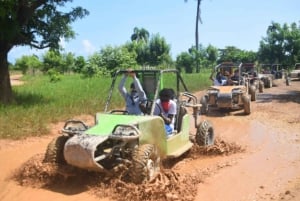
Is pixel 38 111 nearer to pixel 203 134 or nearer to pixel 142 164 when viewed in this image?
pixel 203 134

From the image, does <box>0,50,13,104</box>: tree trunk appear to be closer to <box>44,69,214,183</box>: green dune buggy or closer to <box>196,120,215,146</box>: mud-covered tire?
<box>196,120,215,146</box>: mud-covered tire

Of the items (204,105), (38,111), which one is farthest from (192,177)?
(204,105)

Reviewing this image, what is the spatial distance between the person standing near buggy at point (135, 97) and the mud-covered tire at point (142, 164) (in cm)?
151

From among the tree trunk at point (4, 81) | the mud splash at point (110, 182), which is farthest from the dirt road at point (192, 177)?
the tree trunk at point (4, 81)

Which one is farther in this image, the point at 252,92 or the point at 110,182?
the point at 252,92

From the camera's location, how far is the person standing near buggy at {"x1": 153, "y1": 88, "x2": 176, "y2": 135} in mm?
7398

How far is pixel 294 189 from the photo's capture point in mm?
6105

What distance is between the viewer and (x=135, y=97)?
772cm

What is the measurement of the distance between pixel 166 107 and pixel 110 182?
1962mm

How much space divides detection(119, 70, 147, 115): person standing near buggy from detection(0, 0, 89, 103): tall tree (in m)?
6.45

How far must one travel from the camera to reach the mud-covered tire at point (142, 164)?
584 cm

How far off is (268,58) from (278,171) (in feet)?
134

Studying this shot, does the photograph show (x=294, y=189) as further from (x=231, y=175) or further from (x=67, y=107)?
(x=67, y=107)

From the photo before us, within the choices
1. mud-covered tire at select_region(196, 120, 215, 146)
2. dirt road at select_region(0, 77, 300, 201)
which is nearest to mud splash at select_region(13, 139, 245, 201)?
dirt road at select_region(0, 77, 300, 201)
